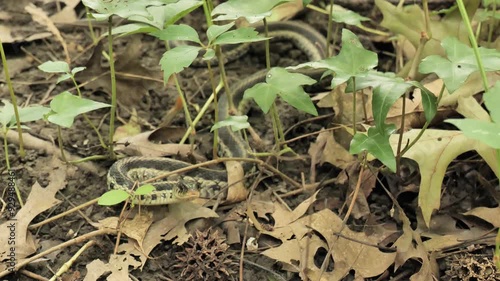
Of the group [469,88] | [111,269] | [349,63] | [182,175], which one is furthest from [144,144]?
[469,88]

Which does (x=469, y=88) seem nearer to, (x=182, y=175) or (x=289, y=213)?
(x=289, y=213)

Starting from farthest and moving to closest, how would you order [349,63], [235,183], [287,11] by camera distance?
1. [287,11]
2. [235,183]
3. [349,63]

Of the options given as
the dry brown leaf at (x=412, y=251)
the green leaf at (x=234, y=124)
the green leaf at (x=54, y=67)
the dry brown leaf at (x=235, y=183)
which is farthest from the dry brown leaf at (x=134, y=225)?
the dry brown leaf at (x=412, y=251)

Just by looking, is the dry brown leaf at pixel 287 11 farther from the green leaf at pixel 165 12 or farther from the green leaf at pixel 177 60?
the green leaf at pixel 177 60

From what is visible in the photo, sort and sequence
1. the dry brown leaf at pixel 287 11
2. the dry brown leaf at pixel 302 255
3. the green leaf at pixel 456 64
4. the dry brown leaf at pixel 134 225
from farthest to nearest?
the dry brown leaf at pixel 287 11, the dry brown leaf at pixel 134 225, the dry brown leaf at pixel 302 255, the green leaf at pixel 456 64

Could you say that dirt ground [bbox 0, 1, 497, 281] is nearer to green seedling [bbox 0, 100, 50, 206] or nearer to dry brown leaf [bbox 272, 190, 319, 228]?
dry brown leaf [bbox 272, 190, 319, 228]

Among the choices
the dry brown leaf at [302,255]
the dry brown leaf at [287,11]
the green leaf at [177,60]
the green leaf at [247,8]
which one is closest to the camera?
the green leaf at [177,60]

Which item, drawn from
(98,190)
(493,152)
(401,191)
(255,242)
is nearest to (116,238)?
(98,190)
